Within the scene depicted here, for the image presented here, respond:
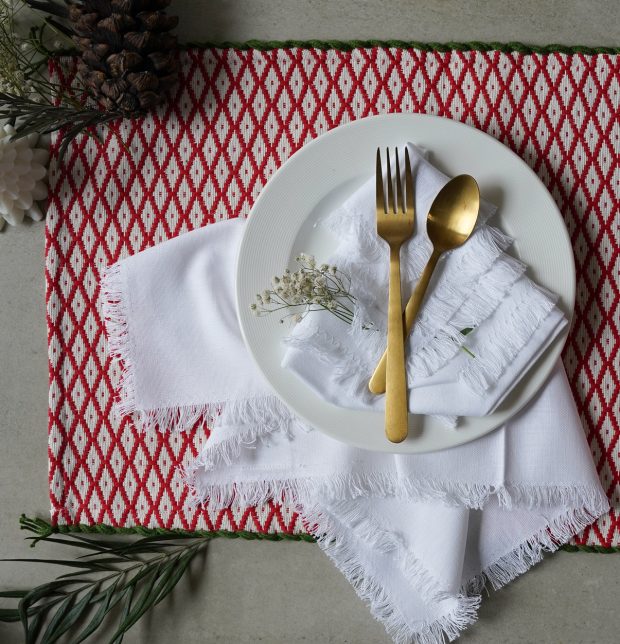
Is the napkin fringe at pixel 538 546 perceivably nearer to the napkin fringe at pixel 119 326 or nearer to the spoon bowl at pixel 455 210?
the spoon bowl at pixel 455 210

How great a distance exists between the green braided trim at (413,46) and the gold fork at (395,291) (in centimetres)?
21

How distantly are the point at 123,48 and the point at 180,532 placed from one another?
64 cm

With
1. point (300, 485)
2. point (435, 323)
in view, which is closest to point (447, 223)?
point (435, 323)

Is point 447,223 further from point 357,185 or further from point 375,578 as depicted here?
point 375,578

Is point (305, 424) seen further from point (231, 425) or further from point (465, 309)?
point (465, 309)

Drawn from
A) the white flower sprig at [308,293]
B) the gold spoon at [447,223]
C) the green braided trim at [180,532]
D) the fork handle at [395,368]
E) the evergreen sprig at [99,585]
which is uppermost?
the gold spoon at [447,223]

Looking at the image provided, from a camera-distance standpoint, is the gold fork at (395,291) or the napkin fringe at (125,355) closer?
the gold fork at (395,291)

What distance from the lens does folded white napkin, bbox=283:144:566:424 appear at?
28.6 inches

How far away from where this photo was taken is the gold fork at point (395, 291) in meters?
0.72

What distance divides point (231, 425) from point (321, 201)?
0.31 m

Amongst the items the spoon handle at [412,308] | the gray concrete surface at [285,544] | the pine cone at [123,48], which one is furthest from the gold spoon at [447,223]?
the pine cone at [123,48]

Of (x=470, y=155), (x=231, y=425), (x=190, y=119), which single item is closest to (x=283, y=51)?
(x=190, y=119)

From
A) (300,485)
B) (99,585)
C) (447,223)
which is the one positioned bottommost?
(99,585)

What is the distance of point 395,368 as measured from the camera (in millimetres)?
726
